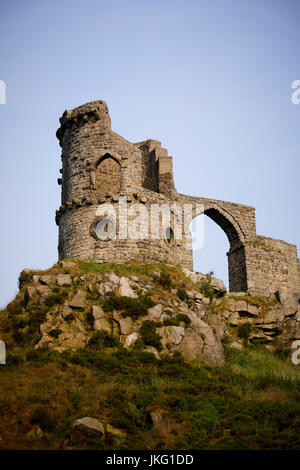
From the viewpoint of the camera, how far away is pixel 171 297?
21.2m

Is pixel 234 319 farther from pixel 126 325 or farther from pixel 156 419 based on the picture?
pixel 156 419

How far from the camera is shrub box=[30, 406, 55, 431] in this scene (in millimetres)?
12898

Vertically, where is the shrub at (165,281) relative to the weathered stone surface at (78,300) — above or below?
above

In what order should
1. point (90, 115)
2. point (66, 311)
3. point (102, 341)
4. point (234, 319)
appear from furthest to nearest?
point (90, 115) < point (234, 319) < point (66, 311) < point (102, 341)

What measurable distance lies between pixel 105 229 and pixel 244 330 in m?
8.11

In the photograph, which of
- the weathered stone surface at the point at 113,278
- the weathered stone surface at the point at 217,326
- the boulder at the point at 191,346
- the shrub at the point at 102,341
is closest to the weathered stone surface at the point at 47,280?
the weathered stone surface at the point at 113,278

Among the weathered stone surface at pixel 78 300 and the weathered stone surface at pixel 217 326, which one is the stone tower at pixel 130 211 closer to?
the weathered stone surface at pixel 78 300

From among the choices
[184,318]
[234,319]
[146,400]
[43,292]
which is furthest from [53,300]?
[234,319]

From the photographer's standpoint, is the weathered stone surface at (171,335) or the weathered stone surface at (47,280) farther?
the weathered stone surface at (47,280)

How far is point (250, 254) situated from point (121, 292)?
11.6m

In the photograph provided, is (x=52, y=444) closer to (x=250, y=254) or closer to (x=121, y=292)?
(x=121, y=292)

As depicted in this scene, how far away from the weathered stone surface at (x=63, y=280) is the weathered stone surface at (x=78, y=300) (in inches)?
36.1

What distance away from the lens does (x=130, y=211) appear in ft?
80.5

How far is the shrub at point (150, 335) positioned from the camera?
60.1 feet
